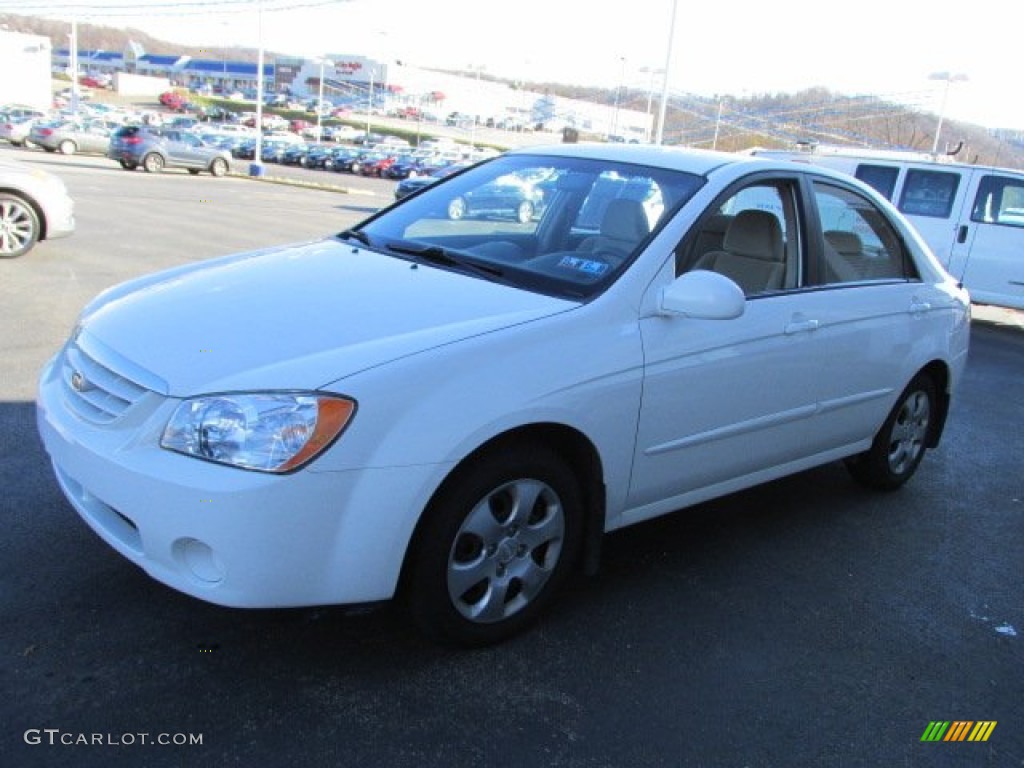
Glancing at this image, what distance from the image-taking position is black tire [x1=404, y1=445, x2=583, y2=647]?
2729 mm

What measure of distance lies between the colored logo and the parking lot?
0.10ft

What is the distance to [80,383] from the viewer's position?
2.95m

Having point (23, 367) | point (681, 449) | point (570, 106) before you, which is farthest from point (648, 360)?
point (570, 106)

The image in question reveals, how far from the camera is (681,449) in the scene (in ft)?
11.3

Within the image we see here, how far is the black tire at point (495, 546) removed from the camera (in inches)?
107

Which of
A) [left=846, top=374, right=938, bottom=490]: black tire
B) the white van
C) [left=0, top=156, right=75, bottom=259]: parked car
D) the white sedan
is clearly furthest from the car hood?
the white van

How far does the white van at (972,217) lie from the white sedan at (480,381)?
26.6ft

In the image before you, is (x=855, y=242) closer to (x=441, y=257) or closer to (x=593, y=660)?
(x=441, y=257)

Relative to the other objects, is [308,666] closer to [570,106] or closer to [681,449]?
[681,449]

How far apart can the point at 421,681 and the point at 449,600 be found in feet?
0.89

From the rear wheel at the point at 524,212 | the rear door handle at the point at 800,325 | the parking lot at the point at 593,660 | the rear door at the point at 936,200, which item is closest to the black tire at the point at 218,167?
the rear door at the point at 936,200

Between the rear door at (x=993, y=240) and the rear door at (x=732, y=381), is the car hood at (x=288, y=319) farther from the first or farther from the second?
the rear door at (x=993, y=240)

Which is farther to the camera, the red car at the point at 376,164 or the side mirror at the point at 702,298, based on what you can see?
the red car at the point at 376,164

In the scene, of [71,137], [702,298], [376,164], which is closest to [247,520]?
[702,298]
